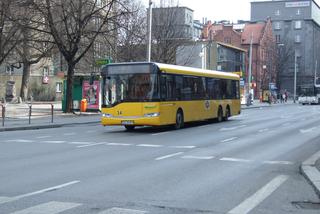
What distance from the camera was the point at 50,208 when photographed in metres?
7.73

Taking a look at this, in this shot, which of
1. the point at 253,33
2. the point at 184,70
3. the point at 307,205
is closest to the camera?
the point at 307,205

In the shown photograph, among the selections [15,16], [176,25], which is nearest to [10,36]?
[15,16]

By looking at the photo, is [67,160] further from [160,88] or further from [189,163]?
[160,88]

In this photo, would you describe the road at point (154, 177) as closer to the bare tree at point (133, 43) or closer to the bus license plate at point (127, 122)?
the bus license plate at point (127, 122)

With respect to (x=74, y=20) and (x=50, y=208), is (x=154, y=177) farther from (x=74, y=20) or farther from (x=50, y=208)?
(x=74, y=20)

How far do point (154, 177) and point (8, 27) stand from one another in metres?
36.0

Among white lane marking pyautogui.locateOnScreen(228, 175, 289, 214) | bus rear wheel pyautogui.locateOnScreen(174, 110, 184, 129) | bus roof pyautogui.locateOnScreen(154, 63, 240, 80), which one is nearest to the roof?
bus roof pyautogui.locateOnScreen(154, 63, 240, 80)

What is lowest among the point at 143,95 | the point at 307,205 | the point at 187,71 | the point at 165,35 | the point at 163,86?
the point at 307,205

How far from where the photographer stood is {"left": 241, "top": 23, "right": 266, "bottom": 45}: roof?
385ft

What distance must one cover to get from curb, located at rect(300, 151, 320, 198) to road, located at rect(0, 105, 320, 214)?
12cm

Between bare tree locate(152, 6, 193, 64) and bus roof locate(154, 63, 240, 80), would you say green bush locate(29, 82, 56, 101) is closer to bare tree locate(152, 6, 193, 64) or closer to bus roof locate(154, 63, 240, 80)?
bare tree locate(152, 6, 193, 64)

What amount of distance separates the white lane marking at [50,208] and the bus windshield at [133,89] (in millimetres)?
14674

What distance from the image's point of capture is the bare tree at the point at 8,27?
36875 mm

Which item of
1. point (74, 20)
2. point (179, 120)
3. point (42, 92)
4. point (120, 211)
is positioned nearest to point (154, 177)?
point (120, 211)
